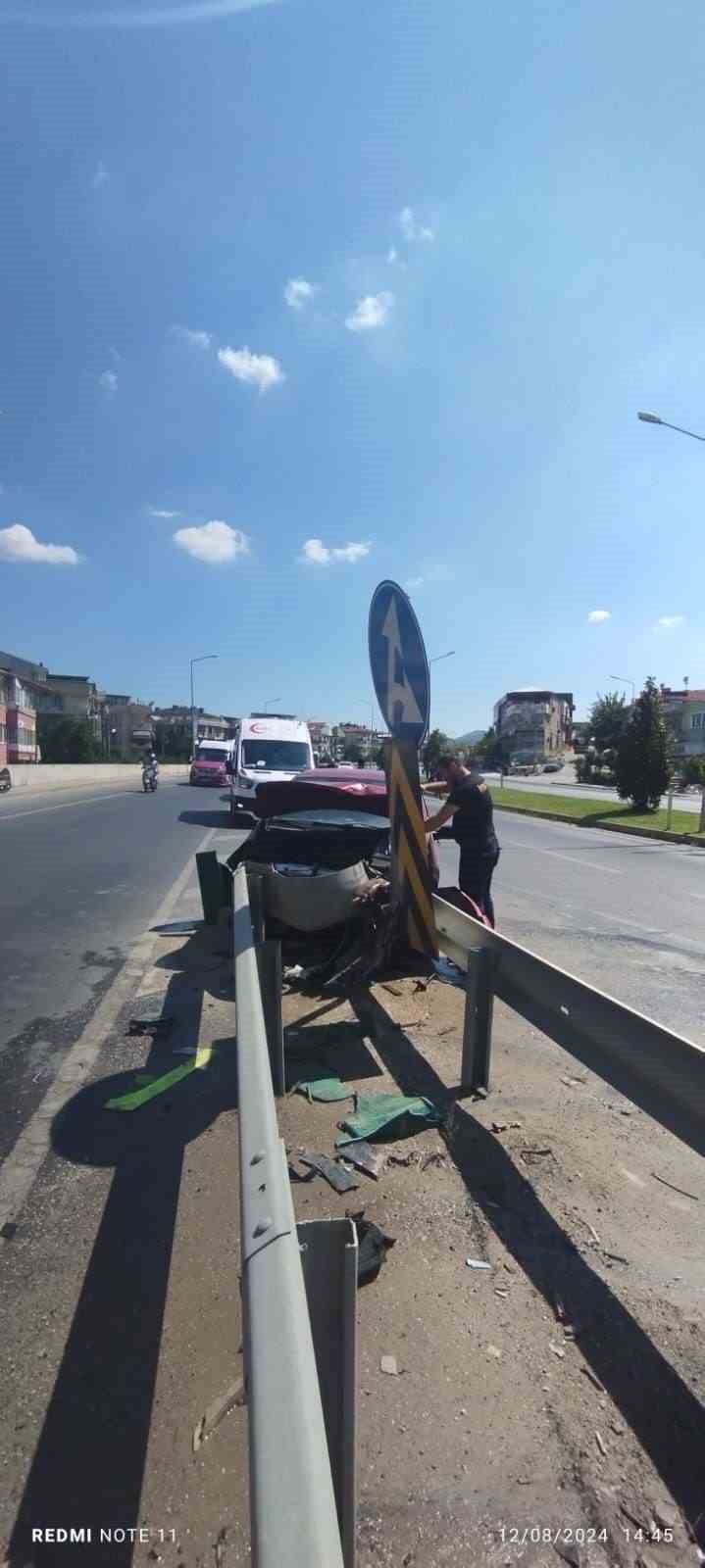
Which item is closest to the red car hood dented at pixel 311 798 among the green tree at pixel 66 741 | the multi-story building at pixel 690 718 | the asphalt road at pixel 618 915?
the asphalt road at pixel 618 915

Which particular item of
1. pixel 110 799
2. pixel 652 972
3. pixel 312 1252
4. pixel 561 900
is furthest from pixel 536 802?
pixel 312 1252

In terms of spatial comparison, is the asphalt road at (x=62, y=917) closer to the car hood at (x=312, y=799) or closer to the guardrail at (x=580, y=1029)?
the car hood at (x=312, y=799)

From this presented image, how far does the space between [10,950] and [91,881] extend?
389 cm

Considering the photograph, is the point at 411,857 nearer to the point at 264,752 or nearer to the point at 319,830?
the point at 319,830

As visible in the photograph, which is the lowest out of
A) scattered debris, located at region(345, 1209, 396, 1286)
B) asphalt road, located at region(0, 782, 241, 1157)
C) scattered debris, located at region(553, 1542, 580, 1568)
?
asphalt road, located at region(0, 782, 241, 1157)

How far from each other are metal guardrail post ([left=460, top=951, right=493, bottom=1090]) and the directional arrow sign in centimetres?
135

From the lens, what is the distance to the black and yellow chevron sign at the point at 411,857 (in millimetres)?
4688

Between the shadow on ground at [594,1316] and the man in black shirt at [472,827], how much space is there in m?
2.54

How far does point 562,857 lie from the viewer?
15.5 meters

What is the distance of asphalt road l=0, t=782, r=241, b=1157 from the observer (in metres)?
4.70

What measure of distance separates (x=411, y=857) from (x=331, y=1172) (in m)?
1.96

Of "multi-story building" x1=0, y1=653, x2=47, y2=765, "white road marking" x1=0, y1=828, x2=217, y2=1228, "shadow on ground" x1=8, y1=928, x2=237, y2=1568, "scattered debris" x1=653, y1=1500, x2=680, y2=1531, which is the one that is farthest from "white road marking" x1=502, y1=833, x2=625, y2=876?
"multi-story building" x1=0, y1=653, x2=47, y2=765

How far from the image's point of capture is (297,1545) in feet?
3.19

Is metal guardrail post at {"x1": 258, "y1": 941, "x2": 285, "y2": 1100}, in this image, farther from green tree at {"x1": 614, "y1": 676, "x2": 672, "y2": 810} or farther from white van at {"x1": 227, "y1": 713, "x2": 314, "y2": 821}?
green tree at {"x1": 614, "y1": 676, "x2": 672, "y2": 810}
